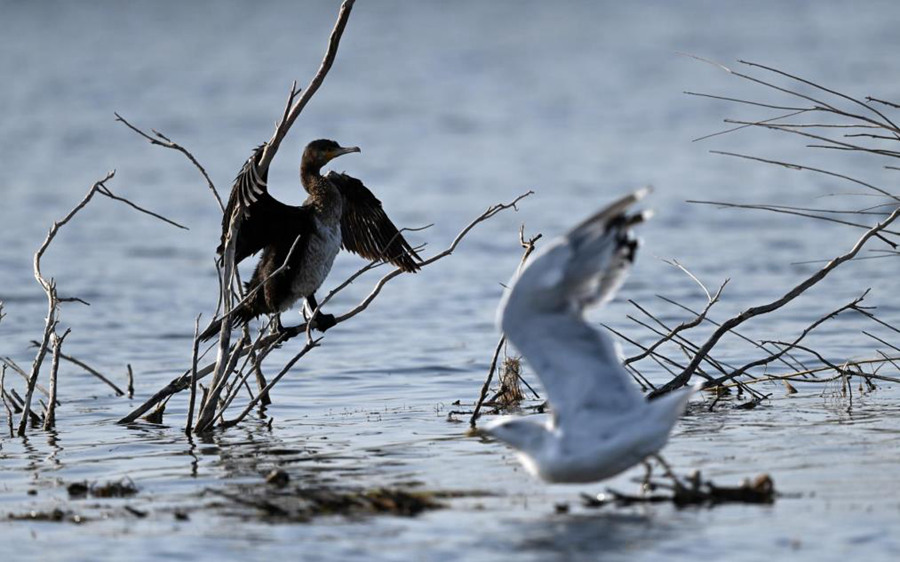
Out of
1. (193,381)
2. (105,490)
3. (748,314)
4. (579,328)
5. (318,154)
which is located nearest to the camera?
(579,328)

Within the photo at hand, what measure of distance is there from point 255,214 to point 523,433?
9.32 feet

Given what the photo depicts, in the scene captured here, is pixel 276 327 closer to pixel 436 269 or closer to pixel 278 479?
pixel 278 479

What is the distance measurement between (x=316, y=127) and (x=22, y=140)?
204 inches

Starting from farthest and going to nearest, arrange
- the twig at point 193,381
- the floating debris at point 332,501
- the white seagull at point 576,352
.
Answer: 1. the twig at point 193,381
2. the floating debris at point 332,501
3. the white seagull at point 576,352

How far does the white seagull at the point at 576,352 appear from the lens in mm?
5406

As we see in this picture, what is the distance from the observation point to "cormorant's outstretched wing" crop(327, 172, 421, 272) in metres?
8.89

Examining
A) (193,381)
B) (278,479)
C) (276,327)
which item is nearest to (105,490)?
(278,479)

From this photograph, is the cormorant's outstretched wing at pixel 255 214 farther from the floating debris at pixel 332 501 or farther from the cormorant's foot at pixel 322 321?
the floating debris at pixel 332 501

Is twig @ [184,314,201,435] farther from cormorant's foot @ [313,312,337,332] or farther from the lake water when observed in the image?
cormorant's foot @ [313,312,337,332]

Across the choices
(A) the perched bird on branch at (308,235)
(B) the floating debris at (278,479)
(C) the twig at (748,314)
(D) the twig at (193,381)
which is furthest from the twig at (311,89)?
(C) the twig at (748,314)

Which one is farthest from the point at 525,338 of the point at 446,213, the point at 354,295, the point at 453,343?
the point at 446,213

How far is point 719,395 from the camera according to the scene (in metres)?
7.93

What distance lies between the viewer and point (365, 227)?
8992mm

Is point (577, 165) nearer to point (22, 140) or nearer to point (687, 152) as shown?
point (687, 152)
